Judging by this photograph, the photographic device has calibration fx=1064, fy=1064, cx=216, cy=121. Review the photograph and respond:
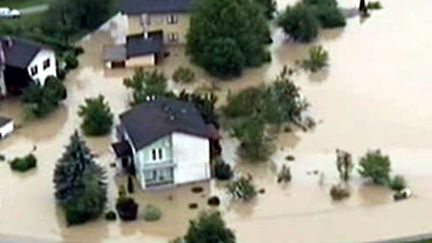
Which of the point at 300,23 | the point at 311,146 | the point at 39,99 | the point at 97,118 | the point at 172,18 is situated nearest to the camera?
→ the point at 311,146

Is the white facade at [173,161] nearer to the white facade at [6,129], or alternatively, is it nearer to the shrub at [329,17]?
the white facade at [6,129]

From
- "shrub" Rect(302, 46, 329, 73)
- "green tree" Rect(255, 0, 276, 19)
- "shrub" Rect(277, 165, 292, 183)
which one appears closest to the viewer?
"shrub" Rect(277, 165, 292, 183)

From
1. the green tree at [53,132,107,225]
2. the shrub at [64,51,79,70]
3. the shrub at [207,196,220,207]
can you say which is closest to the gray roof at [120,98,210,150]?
the green tree at [53,132,107,225]

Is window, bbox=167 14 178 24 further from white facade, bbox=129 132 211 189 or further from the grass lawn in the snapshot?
white facade, bbox=129 132 211 189

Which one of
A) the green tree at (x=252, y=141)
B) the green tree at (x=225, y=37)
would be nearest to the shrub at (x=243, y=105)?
the green tree at (x=252, y=141)

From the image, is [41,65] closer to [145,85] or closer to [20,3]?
[145,85]

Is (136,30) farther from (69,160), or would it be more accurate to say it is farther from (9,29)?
(69,160)

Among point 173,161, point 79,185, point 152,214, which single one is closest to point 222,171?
point 173,161
